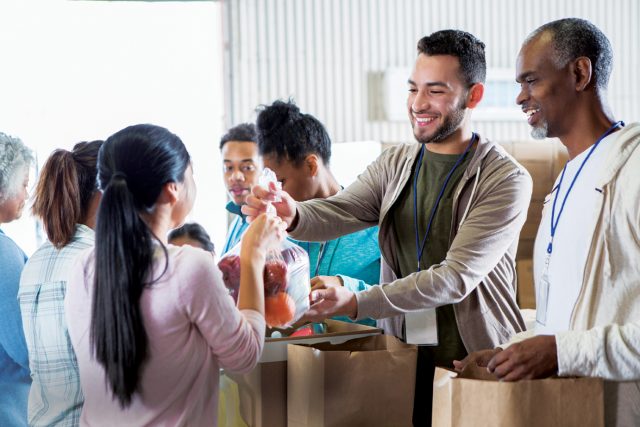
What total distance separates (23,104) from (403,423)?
3.42 meters

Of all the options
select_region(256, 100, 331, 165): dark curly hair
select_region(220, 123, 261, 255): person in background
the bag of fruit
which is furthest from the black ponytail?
select_region(220, 123, 261, 255): person in background

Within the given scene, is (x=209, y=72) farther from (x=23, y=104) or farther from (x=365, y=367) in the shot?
(x=365, y=367)

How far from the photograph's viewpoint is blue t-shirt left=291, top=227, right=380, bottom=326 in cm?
215

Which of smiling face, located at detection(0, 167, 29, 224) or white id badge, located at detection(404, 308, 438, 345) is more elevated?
smiling face, located at detection(0, 167, 29, 224)

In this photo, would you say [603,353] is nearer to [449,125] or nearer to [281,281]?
[281,281]

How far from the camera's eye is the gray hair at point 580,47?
141 cm

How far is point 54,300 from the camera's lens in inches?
66.0

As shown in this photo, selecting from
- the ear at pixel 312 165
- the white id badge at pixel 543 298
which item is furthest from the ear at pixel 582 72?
the ear at pixel 312 165

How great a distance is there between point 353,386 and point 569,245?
498mm

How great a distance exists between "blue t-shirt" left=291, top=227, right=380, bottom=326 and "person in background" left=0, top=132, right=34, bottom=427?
2.62ft

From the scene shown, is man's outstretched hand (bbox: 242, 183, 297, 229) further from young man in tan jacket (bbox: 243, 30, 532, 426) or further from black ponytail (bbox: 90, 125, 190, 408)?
black ponytail (bbox: 90, 125, 190, 408)

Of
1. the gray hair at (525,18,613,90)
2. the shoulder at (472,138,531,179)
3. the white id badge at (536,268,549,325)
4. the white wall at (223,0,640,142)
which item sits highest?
the white wall at (223,0,640,142)

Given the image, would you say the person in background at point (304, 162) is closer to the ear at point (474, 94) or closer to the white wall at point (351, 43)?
the ear at point (474, 94)

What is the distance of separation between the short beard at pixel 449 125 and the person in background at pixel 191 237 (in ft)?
5.23
